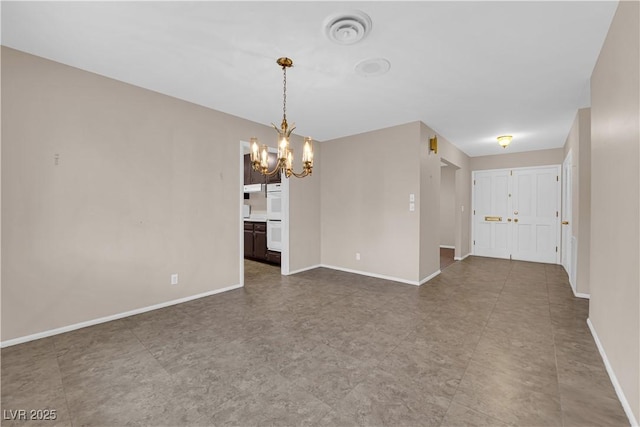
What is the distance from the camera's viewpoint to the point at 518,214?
247 inches

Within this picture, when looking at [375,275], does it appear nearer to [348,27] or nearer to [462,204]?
[462,204]

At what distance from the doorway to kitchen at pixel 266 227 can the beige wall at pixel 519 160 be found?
4.90m

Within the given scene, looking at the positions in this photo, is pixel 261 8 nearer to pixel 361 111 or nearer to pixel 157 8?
pixel 157 8

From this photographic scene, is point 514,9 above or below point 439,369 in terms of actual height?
above

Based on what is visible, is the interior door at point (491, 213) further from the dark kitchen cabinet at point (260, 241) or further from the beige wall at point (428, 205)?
the dark kitchen cabinet at point (260, 241)

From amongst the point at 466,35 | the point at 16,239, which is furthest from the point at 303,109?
the point at 16,239

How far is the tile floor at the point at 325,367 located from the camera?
1.61 meters

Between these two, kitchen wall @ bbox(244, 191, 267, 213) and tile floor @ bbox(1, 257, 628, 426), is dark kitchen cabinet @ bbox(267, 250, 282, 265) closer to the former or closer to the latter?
kitchen wall @ bbox(244, 191, 267, 213)

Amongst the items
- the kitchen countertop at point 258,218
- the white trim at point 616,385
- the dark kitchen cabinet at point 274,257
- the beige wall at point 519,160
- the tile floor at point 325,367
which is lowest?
the tile floor at point 325,367

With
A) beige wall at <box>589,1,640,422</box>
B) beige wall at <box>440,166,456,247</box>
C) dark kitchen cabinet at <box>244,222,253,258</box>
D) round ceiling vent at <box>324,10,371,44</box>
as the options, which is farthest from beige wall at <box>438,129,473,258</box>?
dark kitchen cabinet at <box>244,222,253,258</box>

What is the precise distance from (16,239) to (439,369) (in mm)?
3704

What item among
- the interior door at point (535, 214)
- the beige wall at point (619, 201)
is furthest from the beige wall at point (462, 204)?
the beige wall at point (619, 201)

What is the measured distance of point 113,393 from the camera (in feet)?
5.81

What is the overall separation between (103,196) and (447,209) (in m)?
8.01
